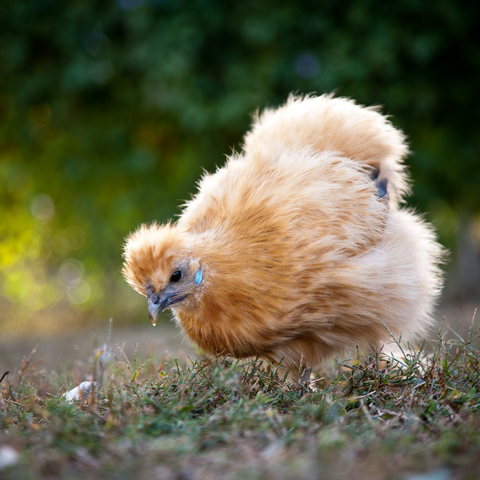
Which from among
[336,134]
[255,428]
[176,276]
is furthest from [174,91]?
[255,428]

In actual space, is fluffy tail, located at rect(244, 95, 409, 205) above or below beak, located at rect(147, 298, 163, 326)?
above

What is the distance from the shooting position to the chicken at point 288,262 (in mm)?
3043

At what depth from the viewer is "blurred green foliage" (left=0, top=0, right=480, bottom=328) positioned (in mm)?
7055

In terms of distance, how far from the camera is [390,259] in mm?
3365

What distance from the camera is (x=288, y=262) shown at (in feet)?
9.97

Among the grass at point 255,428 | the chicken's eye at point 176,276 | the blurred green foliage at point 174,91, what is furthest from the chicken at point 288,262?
the blurred green foliage at point 174,91

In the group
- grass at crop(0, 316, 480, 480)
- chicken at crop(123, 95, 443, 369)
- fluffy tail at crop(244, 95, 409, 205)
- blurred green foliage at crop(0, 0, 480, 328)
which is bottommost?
grass at crop(0, 316, 480, 480)

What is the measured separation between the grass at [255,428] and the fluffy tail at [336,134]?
5.18 feet

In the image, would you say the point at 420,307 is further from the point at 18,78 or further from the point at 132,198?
the point at 18,78

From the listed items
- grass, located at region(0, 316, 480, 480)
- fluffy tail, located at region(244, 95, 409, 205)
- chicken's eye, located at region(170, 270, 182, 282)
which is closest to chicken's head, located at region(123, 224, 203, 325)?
chicken's eye, located at region(170, 270, 182, 282)

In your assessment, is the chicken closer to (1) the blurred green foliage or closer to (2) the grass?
(2) the grass

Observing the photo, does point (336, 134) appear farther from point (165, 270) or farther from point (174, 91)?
point (174, 91)

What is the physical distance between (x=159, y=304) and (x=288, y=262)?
0.82 meters

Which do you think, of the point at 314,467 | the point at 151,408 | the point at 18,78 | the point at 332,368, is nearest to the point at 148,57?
the point at 18,78
